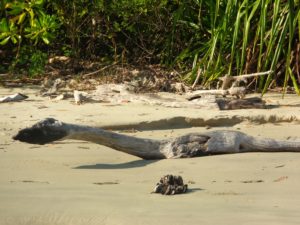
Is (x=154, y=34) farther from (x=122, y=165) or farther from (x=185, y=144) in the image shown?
(x=122, y=165)

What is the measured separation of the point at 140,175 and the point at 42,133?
23.6 inches

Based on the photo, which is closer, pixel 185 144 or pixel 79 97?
pixel 185 144

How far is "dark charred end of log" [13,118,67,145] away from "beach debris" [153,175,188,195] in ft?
3.11

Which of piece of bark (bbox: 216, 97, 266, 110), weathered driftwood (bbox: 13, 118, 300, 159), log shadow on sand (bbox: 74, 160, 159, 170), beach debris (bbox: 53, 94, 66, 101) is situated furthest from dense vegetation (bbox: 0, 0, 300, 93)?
log shadow on sand (bbox: 74, 160, 159, 170)

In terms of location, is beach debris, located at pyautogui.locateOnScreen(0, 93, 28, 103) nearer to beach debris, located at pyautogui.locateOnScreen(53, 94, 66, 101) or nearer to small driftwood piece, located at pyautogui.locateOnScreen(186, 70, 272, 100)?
beach debris, located at pyautogui.locateOnScreen(53, 94, 66, 101)

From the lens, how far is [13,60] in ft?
32.3

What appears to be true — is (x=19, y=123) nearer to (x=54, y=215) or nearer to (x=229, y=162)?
(x=229, y=162)

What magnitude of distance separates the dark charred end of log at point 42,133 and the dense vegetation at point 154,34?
128 inches

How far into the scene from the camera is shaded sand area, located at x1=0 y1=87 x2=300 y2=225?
12.8 ft

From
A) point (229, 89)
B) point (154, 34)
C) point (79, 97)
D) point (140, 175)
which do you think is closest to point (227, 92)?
point (229, 89)

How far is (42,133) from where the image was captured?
5.16 metres

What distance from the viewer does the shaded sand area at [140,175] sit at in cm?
390

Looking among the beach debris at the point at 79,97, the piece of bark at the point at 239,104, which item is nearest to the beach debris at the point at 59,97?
the beach debris at the point at 79,97

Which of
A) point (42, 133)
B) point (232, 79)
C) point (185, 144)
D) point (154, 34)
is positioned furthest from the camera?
point (154, 34)
